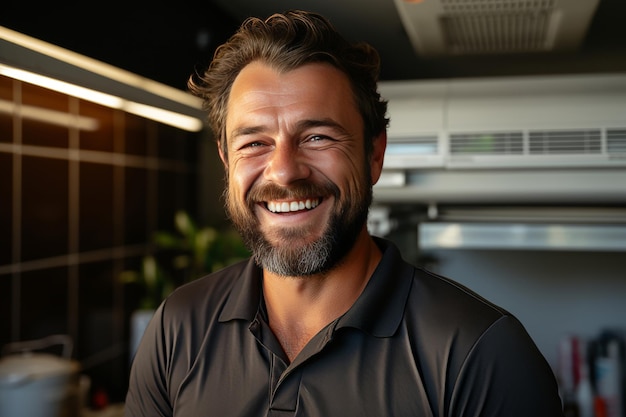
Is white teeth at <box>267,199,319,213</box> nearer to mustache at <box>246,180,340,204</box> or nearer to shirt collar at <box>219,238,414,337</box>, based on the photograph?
mustache at <box>246,180,340,204</box>

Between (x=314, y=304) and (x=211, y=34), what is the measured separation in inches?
45.2

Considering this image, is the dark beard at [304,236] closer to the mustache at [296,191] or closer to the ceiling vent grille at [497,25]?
the mustache at [296,191]

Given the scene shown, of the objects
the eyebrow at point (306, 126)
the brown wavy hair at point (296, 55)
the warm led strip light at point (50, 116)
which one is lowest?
the eyebrow at point (306, 126)

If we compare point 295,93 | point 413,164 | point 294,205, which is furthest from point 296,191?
point 413,164

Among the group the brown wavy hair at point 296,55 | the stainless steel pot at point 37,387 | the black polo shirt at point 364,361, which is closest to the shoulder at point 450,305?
the black polo shirt at point 364,361

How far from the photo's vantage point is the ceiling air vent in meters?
1.38

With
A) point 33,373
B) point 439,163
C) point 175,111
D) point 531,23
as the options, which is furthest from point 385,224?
point 33,373

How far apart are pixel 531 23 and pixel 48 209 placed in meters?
1.49

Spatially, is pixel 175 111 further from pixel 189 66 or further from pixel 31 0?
pixel 189 66

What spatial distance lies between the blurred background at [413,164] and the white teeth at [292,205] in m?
A: 0.29

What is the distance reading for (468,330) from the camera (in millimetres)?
857

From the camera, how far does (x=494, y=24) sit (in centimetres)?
153

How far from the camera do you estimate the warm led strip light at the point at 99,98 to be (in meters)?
0.77

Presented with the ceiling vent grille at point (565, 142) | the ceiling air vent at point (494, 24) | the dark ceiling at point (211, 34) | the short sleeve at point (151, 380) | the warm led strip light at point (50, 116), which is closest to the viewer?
the short sleeve at point (151, 380)
